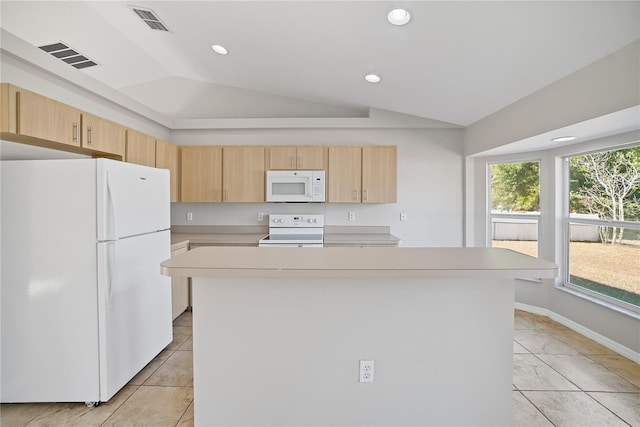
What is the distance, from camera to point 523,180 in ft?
11.6

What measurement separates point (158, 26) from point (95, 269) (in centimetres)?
221

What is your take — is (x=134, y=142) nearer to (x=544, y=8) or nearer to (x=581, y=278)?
(x=544, y=8)

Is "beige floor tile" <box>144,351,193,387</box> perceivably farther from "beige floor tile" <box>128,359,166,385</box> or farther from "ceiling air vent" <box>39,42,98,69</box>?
"ceiling air vent" <box>39,42,98,69</box>

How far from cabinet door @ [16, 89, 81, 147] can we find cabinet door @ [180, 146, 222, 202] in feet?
4.98

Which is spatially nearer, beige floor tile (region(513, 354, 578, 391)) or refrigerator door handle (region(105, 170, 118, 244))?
refrigerator door handle (region(105, 170, 118, 244))

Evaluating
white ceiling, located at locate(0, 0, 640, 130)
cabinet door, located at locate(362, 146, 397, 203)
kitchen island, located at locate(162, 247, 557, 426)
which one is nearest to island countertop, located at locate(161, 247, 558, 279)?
kitchen island, located at locate(162, 247, 557, 426)

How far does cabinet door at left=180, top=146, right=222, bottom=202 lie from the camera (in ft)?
12.2

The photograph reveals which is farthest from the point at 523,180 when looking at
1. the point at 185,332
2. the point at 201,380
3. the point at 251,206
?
the point at 185,332

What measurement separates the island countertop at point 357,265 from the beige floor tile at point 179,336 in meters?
1.50

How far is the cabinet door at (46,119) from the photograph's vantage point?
5.90 ft

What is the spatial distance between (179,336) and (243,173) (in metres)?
1.94

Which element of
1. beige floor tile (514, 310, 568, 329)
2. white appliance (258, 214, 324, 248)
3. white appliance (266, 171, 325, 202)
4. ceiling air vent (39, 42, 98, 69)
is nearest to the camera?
ceiling air vent (39, 42, 98, 69)

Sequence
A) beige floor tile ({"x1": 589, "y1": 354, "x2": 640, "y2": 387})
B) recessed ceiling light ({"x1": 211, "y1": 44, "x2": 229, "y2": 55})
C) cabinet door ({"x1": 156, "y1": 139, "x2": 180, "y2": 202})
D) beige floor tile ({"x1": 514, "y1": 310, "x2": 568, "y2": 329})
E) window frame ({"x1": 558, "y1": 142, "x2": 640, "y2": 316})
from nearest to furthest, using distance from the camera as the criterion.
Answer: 1. beige floor tile ({"x1": 589, "y1": 354, "x2": 640, "y2": 387})
2. window frame ({"x1": 558, "y1": 142, "x2": 640, "y2": 316})
3. recessed ceiling light ({"x1": 211, "y1": 44, "x2": 229, "y2": 55})
4. beige floor tile ({"x1": 514, "y1": 310, "x2": 568, "y2": 329})
5. cabinet door ({"x1": 156, "y1": 139, "x2": 180, "y2": 202})

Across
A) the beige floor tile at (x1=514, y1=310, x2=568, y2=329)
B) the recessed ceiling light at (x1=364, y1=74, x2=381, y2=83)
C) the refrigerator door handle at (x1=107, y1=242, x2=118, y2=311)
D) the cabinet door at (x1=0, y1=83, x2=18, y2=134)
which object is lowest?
the beige floor tile at (x1=514, y1=310, x2=568, y2=329)
